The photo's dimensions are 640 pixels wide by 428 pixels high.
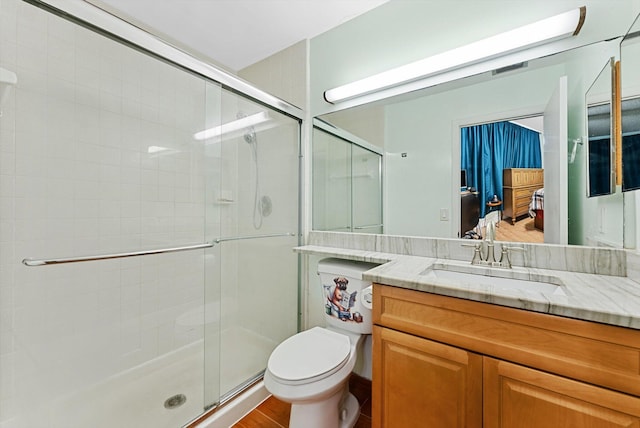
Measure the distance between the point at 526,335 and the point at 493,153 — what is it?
91cm

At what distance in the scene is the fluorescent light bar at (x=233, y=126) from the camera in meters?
1.59

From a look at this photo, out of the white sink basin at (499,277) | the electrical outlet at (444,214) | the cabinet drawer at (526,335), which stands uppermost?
the electrical outlet at (444,214)

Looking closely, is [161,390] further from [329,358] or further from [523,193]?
[523,193]

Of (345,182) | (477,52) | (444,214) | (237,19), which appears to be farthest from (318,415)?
(237,19)

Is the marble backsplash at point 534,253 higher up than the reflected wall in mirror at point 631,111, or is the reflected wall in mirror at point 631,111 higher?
the reflected wall in mirror at point 631,111

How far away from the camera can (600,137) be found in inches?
→ 41.3

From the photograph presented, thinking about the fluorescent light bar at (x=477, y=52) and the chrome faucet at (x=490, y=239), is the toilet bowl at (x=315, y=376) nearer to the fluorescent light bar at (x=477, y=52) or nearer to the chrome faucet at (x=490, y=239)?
the chrome faucet at (x=490, y=239)

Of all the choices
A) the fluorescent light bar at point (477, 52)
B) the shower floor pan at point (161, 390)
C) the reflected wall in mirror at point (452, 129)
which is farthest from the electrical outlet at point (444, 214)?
the shower floor pan at point (161, 390)

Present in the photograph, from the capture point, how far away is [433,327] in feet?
3.11

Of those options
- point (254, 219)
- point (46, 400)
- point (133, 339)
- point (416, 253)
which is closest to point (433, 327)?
point (416, 253)

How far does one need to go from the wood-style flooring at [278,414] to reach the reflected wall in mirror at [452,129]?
102 cm

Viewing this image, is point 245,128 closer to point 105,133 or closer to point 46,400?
point 105,133

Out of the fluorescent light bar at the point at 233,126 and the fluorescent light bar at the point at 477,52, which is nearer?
the fluorescent light bar at the point at 477,52

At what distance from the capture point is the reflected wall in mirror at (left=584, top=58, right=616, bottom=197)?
1010mm
